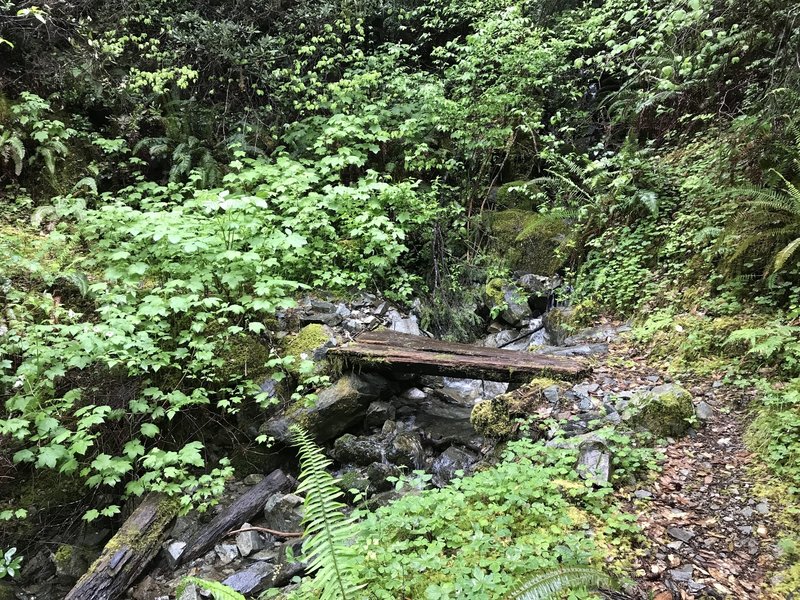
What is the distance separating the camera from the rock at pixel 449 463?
521cm

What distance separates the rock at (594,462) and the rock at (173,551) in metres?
4.06

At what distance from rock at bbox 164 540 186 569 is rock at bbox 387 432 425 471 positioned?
240cm

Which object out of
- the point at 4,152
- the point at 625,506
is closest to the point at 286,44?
the point at 4,152

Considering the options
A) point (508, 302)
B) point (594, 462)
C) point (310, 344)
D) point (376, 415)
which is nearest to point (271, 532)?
point (376, 415)

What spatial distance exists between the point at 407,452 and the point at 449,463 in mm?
519

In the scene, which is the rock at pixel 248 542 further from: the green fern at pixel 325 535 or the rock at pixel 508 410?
the rock at pixel 508 410

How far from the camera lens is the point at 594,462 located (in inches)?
145

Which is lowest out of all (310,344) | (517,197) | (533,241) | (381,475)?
(381,475)

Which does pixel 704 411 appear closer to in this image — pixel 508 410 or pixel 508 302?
pixel 508 410

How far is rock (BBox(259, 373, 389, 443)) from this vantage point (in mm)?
5672

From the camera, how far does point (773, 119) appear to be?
5.46 m

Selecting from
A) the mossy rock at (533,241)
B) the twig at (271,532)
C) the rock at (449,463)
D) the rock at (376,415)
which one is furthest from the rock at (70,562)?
the mossy rock at (533,241)

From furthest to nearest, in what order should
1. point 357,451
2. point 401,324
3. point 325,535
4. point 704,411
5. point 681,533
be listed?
point 401,324
point 357,451
point 704,411
point 681,533
point 325,535

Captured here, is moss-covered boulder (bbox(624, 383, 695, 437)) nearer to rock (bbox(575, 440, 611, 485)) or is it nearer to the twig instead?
rock (bbox(575, 440, 611, 485))
